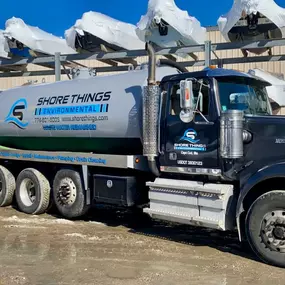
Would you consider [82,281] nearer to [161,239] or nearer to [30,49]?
[161,239]

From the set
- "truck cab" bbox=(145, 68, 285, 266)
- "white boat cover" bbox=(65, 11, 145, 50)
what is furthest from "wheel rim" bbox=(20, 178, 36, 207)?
"truck cab" bbox=(145, 68, 285, 266)

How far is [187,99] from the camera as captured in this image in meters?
6.72

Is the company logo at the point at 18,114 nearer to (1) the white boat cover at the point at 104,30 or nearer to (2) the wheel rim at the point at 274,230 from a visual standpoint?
(1) the white boat cover at the point at 104,30

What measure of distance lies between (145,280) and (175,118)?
2.59 metres

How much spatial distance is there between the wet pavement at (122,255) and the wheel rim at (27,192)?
0.93 m

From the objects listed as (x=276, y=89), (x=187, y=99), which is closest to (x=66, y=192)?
(x=187, y=99)

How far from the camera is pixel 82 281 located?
5461mm

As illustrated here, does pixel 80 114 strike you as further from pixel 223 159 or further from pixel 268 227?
pixel 268 227

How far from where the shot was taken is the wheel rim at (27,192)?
10.0m

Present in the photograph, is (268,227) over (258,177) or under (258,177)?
under

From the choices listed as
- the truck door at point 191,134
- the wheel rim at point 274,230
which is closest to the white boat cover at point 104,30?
the truck door at point 191,134

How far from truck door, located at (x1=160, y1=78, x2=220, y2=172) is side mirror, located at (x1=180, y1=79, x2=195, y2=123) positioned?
0.09 metres

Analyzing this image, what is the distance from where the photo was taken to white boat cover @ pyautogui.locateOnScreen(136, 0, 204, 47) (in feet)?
32.1

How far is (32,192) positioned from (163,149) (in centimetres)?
393
